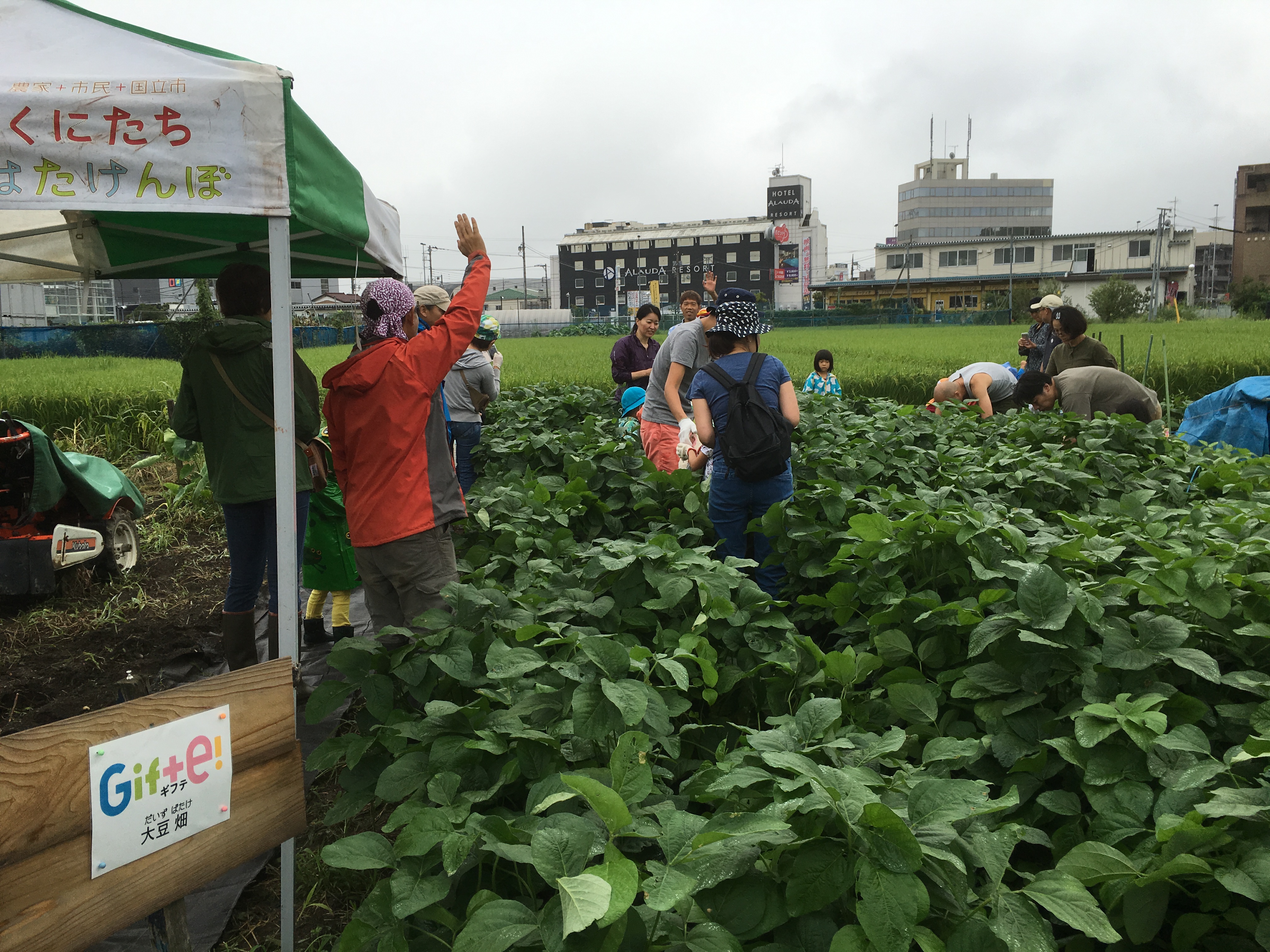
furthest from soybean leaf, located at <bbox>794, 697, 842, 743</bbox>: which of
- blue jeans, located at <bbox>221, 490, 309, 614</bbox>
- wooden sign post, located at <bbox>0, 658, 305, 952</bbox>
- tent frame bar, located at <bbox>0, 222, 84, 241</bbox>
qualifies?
tent frame bar, located at <bbox>0, 222, 84, 241</bbox>

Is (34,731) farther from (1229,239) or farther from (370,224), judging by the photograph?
(1229,239)

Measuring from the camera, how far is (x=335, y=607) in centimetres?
504

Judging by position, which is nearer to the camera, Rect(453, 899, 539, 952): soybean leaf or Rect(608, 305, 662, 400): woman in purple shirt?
Rect(453, 899, 539, 952): soybean leaf

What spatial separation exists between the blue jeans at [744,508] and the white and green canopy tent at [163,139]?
7.10 feet

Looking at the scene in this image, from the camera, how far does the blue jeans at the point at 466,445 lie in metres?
7.11

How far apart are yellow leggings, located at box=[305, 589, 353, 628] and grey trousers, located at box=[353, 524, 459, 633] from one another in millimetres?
1621

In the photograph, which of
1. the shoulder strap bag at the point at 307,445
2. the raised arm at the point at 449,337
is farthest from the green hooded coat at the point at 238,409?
the raised arm at the point at 449,337

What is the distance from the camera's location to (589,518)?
457 centimetres

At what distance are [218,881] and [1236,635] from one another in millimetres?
A: 3287

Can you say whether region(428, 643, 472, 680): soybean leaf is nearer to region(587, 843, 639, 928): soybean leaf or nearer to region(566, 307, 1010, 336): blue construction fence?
region(587, 843, 639, 928): soybean leaf

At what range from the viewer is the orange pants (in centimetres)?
570

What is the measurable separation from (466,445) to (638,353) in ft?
6.30

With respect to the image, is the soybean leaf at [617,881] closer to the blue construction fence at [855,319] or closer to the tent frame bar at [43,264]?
the tent frame bar at [43,264]

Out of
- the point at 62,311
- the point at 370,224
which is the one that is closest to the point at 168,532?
the point at 370,224
